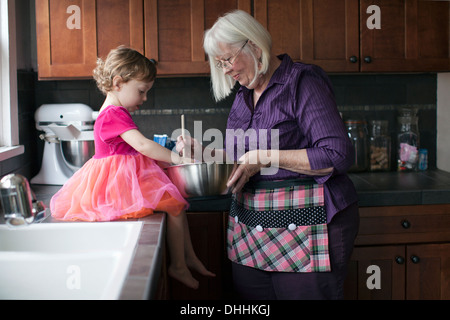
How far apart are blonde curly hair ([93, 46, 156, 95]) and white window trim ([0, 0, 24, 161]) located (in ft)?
2.05

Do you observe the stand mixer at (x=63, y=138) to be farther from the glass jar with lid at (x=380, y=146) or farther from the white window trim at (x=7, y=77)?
the glass jar with lid at (x=380, y=146)

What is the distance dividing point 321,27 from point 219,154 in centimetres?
97

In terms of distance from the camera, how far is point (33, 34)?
2.72 m

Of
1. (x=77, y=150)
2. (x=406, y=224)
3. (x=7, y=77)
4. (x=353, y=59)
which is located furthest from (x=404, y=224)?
(x=7, y=77)

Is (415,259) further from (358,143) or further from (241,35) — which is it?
(241,35)

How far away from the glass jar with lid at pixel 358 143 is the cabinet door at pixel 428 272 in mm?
591

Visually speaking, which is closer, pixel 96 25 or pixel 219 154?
pixel 219 154

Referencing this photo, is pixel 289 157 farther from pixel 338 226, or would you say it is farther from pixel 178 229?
pixel 178 229

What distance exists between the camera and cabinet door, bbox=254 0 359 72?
246 cm

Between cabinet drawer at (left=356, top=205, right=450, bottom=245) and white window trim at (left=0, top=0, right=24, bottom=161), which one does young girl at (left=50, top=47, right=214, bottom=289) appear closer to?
white window trim at (left=0, top=0, right=24, bottom=161)

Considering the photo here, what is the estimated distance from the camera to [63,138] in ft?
8.14

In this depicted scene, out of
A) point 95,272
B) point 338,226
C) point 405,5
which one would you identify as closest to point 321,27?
point 405,5

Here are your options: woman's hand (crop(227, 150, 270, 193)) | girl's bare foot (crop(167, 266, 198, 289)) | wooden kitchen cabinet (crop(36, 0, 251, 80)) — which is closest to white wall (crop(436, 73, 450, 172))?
wooden kitchen cabinet (crop(36, 0, 251, 80))

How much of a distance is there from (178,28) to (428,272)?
1.66 metres
